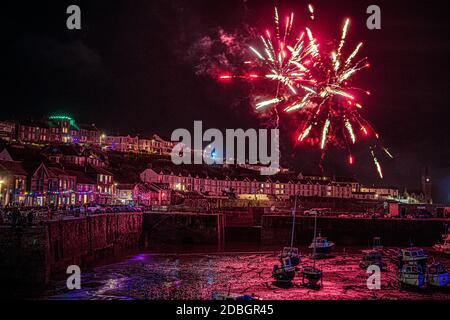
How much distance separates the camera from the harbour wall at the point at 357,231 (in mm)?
62781

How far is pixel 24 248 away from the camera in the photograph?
3247cm

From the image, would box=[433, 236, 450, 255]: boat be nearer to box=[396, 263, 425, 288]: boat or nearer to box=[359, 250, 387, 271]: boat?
box=[359, 250, 387, 271]: boat

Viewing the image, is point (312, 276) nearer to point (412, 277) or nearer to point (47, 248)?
point (412, 277)

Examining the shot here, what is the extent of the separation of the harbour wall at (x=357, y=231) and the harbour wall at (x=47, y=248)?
27070 millimetres

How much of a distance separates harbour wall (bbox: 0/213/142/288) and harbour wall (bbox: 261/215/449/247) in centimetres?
2707

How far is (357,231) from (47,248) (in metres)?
44.0

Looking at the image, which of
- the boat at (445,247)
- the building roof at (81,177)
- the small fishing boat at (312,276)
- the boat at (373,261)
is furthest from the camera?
the building roof at (81,177)

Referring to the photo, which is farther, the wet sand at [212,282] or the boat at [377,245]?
the boat at [377,245]

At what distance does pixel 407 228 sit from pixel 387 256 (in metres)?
14.1

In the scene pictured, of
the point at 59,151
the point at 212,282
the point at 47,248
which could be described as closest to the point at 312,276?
the point at 212,282

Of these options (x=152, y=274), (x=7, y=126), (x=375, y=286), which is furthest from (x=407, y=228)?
(x=7, y=126)

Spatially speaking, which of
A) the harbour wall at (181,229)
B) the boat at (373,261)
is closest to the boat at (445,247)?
the boat at (373,261)

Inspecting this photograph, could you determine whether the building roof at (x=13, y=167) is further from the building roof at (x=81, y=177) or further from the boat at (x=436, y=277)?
the boat at (x=436, y=277)

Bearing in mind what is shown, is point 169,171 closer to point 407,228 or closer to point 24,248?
point 407,228
